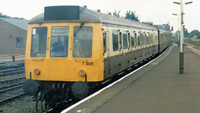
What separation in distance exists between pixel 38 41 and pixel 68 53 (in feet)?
3.80

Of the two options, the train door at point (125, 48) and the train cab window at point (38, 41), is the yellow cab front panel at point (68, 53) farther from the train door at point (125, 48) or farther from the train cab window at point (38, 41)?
→ the train door at point (125, 48)

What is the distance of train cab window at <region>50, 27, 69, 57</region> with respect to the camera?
873cm

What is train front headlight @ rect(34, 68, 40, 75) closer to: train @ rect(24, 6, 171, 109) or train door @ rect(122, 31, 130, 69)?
train @ rect(24, 6, 171, 109)

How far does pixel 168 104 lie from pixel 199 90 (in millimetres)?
2599

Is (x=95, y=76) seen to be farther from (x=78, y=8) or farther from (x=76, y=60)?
(x=78, y=8)

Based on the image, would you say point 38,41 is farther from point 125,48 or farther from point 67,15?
point 125,48

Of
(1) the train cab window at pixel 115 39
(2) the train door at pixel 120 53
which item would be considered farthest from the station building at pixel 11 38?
(1) the train cab window at pixel 115 39

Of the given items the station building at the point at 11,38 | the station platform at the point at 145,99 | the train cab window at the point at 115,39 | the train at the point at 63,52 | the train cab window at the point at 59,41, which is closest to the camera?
the station platform at the point at 145,99

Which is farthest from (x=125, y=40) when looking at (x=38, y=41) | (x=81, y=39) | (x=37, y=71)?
(x=37, y=71)

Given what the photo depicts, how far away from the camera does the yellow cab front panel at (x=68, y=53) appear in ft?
28.2

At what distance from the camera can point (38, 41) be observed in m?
9.00

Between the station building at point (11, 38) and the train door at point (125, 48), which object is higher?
the station building at point (11, 38)

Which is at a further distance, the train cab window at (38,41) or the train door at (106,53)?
the train door at (106,53)

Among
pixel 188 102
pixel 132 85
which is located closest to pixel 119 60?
pixel 132 85
